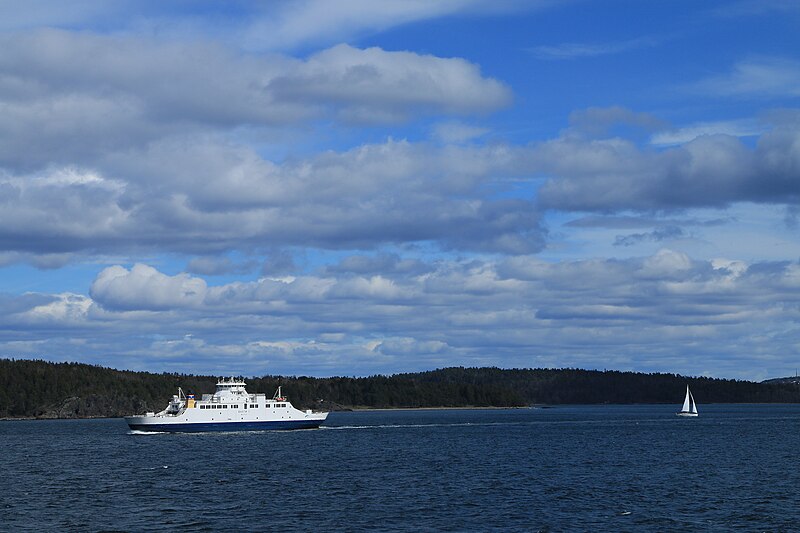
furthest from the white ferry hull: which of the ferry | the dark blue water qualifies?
→ the dark blue water

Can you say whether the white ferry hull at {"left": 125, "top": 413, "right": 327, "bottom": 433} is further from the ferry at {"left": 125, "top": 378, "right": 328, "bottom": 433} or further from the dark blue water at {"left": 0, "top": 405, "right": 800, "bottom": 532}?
the dark blue water at {"left": 0, "top": 405, "right": 800, "bottom": 532}

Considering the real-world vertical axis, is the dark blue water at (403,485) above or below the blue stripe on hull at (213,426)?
below

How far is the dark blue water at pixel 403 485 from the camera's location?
60875 mm

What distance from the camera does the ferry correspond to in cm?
14900

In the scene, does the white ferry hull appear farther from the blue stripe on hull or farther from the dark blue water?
the dark blue water

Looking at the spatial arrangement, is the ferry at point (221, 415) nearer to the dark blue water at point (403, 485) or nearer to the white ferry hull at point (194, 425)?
the white ferry hull at point (194, 425)

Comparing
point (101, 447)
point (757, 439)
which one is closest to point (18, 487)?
point (101, 447)

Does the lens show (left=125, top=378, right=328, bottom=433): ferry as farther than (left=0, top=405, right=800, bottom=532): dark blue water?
Yes

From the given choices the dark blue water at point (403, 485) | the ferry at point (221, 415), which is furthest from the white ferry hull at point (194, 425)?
the dark blue water at point (403, 485)

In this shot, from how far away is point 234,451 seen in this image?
392ft

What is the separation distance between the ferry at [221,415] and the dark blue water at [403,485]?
7.67 m

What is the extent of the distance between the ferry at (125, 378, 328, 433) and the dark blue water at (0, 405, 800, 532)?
302 inches

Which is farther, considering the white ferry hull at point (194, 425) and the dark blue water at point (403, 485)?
the white ferry hull at point (194, 425)

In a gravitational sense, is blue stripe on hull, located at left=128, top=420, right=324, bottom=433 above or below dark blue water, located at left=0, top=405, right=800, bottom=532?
above
